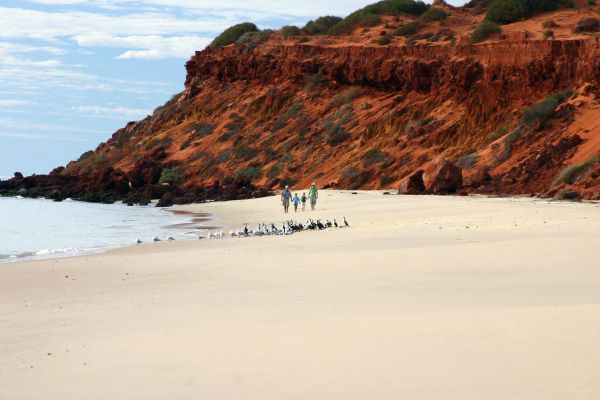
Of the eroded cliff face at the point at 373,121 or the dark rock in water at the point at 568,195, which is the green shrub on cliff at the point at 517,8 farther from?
the dark rock in water at the point at 568,195

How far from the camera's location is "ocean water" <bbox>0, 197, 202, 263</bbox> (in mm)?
18281

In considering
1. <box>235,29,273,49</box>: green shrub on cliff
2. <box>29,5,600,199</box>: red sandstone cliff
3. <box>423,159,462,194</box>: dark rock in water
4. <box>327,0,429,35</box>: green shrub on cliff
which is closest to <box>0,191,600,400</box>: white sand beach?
<box>29,5,600,199</box>: red sandstone cliff

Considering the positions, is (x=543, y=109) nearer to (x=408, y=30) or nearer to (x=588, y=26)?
(x=588, y=26)

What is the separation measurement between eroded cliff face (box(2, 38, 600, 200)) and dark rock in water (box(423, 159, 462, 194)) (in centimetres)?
73

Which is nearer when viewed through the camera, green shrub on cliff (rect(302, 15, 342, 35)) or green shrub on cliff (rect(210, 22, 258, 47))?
green shrub on cliff (rect(302, 15, 342, 35))

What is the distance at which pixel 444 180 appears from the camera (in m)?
29.5

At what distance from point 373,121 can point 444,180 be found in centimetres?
1634

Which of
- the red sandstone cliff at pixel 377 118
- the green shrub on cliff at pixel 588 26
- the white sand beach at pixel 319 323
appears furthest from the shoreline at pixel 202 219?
the green shrub on cliff at pixel 588 26

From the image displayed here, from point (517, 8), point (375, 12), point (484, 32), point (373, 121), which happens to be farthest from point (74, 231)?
point (375, 12)

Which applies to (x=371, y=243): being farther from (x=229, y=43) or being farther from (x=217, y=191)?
(x=229, y=43)

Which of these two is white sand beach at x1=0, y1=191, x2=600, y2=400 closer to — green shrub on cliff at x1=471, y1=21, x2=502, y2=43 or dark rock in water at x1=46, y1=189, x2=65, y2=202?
green shrub on cliff at x1=471, y1=21, x2=502, y2=43

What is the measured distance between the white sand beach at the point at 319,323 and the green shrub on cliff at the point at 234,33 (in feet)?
167

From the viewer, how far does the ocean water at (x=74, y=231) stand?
18281 millimetres

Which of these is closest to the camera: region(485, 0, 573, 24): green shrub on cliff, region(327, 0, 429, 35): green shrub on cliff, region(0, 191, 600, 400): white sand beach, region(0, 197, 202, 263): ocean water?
region(0, 191, 600, 400): white sand beach
